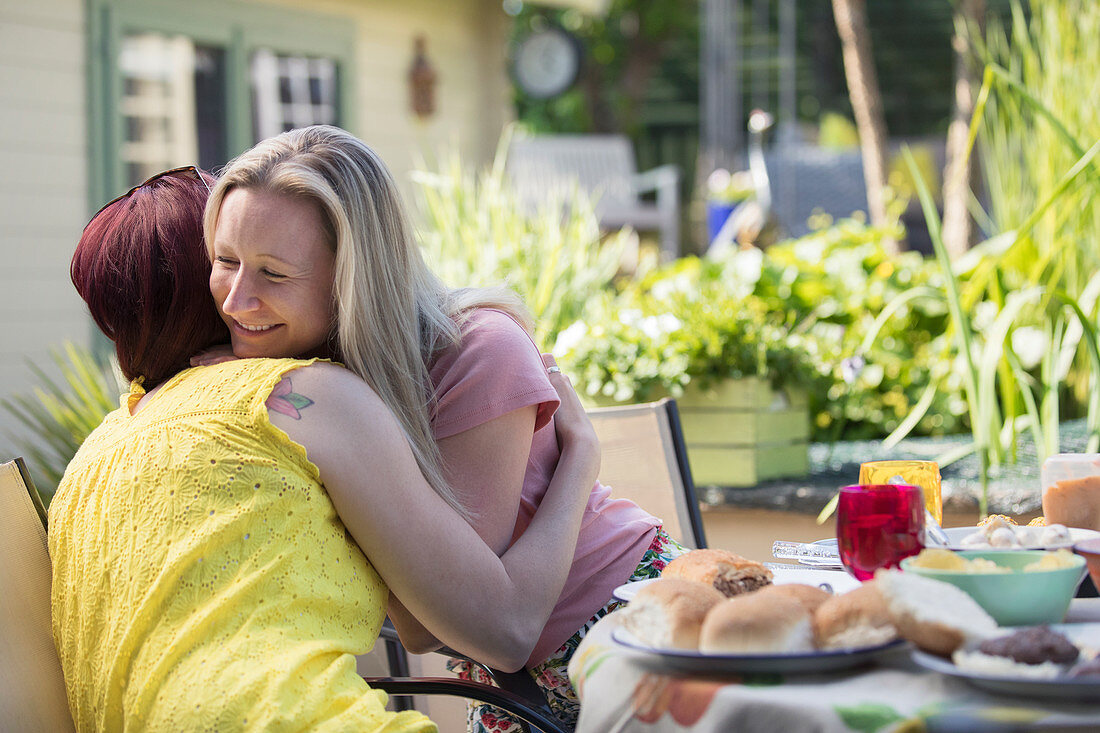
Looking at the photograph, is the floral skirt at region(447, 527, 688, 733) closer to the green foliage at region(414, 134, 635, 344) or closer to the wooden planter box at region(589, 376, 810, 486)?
the wooden planter box at region(589, 376, 810, 486)

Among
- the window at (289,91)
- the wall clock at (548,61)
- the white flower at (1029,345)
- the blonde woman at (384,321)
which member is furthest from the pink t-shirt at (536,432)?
the wall clock at (548,61)

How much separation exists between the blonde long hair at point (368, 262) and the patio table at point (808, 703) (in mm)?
454

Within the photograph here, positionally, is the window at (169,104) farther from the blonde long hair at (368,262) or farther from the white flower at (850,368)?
the blonde long hair at (368,262)

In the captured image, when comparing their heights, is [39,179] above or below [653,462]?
above

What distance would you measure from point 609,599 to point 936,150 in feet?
47.4

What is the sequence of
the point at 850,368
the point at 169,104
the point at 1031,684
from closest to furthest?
the point at 1031,684 < the point at 850,368 < the point at 169,104

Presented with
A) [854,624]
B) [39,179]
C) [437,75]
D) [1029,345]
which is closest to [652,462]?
[854,624]

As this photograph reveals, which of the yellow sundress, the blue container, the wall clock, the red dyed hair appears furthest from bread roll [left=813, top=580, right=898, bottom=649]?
the wall clock

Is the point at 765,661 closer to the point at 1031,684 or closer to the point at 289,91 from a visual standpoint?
the point at 1031,684

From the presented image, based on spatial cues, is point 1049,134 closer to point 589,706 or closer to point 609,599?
point 609,599

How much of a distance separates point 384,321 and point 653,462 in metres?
0.98

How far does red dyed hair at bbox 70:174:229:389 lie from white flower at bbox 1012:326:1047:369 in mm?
2432

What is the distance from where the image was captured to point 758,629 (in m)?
0.87

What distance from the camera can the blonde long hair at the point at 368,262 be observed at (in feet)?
4.29
